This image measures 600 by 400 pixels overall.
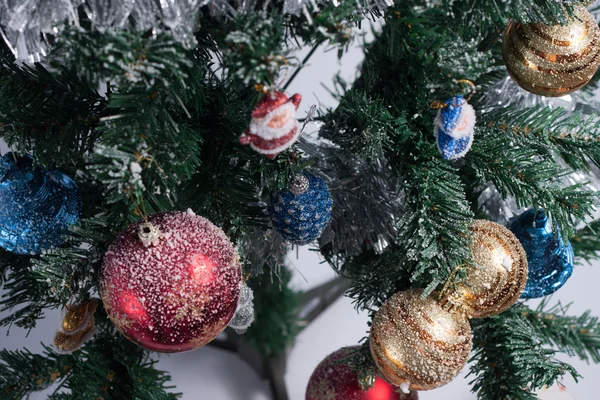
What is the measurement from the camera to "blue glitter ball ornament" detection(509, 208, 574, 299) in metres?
0.56

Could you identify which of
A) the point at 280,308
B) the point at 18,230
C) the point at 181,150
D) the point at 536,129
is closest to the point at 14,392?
the point at 18,230

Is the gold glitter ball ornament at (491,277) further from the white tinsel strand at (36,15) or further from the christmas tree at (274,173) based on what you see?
the white tinsel strand at (36,15)

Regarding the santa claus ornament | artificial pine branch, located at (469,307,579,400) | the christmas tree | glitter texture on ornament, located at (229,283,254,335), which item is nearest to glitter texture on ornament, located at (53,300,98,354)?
the christmas tree

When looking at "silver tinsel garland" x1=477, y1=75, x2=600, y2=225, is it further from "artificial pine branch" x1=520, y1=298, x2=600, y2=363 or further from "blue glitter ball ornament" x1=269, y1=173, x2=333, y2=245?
"blue glitter ball ornament" x1=269, y1=173, x2=333, y2=245

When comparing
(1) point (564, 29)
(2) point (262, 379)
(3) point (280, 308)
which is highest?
(1) point (564, 29)

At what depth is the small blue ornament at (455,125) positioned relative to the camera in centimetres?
41

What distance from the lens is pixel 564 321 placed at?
0.68m

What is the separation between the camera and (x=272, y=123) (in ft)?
1.18

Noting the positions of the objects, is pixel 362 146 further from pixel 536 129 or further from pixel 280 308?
pixel 280 308

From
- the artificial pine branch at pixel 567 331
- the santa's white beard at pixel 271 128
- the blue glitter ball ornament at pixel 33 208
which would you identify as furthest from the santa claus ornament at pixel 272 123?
the artificial pine branch at pixel 567 331

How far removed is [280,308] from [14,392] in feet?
1.44

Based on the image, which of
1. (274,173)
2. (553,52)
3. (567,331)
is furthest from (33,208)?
(567,331)

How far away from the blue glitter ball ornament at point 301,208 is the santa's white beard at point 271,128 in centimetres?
12

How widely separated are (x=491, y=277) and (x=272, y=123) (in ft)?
0.74
